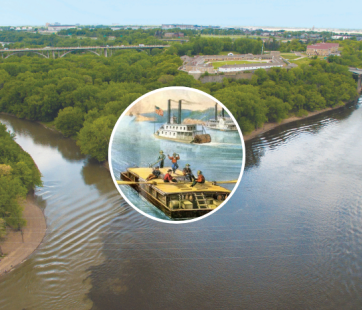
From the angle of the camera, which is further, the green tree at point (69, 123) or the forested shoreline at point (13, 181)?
the green tree at point (69, 123)

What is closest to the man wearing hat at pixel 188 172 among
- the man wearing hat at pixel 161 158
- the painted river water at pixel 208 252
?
the man wearing hat at pixel 161 158

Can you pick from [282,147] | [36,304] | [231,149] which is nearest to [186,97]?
[231,149]

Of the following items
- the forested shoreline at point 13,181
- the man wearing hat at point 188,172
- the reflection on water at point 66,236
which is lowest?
the reflection on water at point 66,236

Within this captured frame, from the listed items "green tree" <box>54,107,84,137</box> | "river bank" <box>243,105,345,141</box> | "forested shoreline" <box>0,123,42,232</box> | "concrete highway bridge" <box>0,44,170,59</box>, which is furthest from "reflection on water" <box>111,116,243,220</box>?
"concrete highway bridge" <box>0,44,170,59</box>

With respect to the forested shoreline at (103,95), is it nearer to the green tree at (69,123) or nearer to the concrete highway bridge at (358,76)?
the green tree at (69,123)

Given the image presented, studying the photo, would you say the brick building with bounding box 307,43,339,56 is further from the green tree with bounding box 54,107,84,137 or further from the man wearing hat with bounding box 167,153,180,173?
the man wearing hat with bounding box 167,153,180,173

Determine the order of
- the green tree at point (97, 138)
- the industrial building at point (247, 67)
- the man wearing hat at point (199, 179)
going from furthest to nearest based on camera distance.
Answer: the industrial building at point (247, 67) < the green tree at point (97, 138) < the man wearing hat at point (199, 179)
